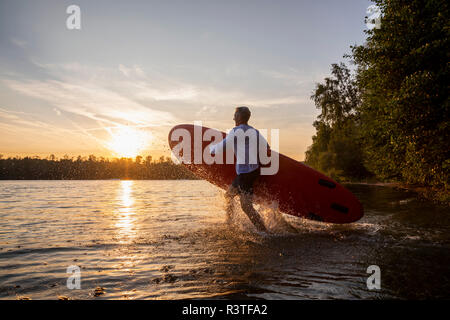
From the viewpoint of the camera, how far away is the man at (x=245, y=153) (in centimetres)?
562

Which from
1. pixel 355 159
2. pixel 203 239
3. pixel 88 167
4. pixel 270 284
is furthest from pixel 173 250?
pixel 88 167

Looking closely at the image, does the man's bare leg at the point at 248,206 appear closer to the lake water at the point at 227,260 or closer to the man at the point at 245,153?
the man at the point at 245,153

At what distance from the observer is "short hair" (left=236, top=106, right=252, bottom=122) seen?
18.9ft

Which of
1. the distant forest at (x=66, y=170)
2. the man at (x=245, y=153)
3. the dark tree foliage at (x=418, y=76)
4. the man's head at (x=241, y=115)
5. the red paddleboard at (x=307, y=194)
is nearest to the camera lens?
the man at (x=245, y=153)

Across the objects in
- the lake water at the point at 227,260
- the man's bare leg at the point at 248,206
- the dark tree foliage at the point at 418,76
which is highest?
the dark tree foliage at the point at 418,76

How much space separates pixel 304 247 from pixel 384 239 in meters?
1.57

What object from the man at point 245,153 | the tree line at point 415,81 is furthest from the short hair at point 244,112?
the tree line at point 415,81

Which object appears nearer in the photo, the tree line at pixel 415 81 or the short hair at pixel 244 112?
the short hair at pixel 244 112

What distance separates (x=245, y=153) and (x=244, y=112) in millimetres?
752

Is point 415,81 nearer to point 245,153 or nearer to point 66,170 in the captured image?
point 245,153

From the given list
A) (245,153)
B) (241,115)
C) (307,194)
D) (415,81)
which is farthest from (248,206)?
(415,81)

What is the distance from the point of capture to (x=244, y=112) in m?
5.76

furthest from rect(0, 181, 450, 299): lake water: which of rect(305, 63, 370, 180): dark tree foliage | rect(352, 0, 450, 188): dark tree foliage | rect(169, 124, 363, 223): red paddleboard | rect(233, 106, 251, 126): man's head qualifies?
rect(305, 63, 370, 180): dark tree foliage

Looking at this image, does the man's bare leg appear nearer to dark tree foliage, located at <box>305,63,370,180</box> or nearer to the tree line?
the tree line
